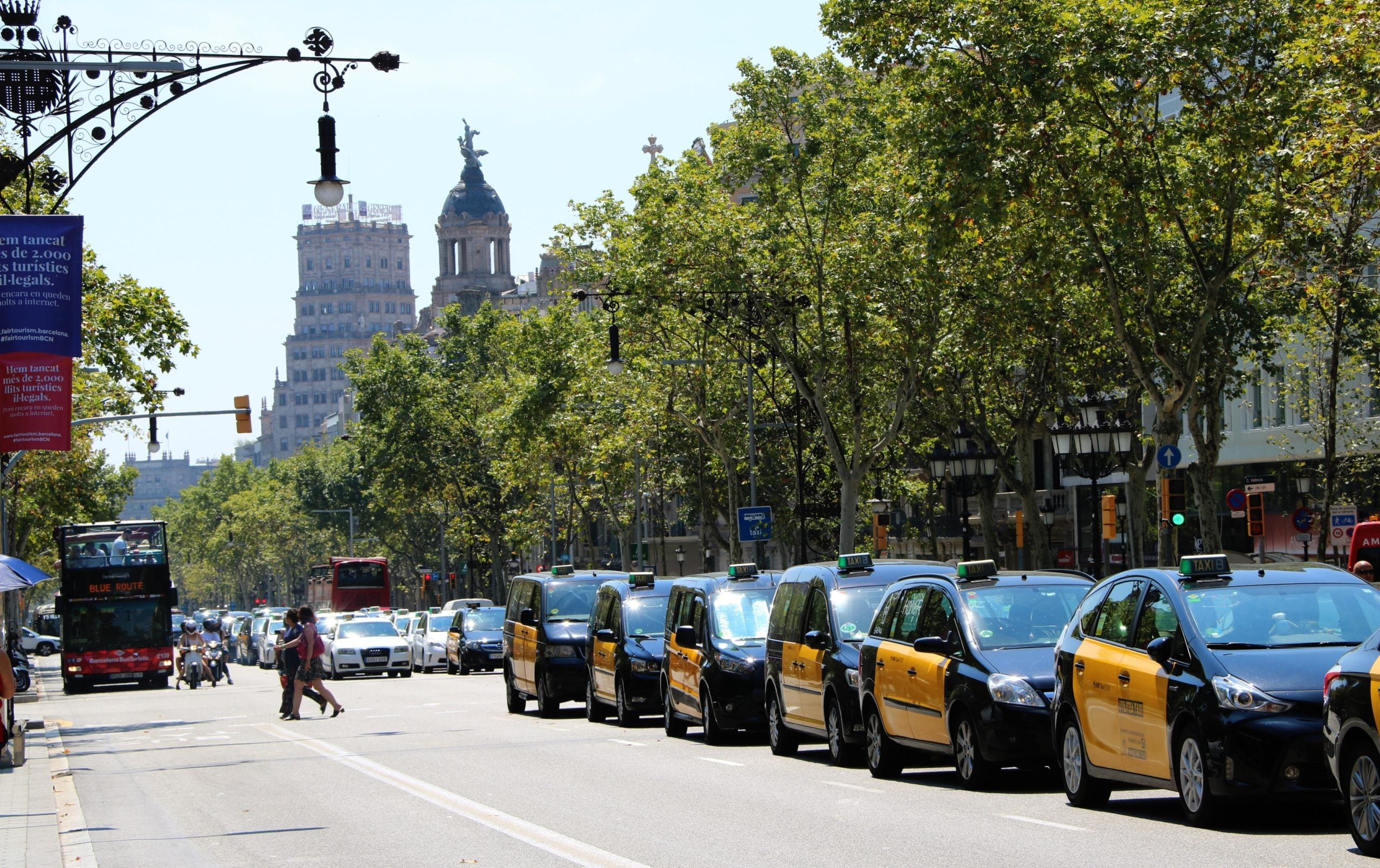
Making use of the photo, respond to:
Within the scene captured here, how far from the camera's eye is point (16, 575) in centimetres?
1786

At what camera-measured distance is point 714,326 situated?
151ft

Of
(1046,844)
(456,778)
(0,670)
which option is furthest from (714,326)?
(1046,844)

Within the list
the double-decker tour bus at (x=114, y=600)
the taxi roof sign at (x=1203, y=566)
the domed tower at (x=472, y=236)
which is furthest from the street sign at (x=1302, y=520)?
the domed tower at (x=472, y=236)

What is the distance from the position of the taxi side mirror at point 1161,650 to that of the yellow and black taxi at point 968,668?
2.36m

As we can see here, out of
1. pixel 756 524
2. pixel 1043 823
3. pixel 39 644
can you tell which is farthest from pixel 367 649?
pixel 39 644

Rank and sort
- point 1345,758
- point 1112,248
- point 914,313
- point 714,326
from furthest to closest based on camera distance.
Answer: point 714,326 < point 914,313 < point 1112,248 < point 1345,758

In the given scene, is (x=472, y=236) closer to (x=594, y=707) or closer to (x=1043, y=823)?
(x=594, y=707)

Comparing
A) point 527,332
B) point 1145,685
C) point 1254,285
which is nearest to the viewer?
point 1145,685

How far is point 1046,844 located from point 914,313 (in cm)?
2789

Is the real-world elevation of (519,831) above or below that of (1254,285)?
below

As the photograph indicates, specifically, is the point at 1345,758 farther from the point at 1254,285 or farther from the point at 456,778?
the point at 1254,285

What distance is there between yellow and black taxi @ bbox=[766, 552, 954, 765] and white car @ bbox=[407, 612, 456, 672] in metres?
31.9

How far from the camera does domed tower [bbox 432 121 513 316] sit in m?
182

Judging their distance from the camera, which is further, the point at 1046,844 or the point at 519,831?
the point at 519,831
